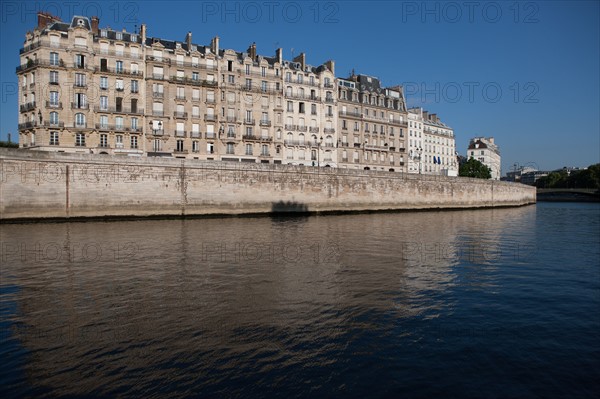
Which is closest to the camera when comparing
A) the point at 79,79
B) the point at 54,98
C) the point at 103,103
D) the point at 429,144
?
the point at 54,98

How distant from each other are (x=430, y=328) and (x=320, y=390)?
11.4 feet

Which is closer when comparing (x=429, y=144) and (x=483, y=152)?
(x=429, y=144)

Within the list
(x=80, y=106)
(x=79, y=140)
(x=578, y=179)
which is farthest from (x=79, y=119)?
(x=578, y=179)

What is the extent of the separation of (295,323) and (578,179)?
150 metres

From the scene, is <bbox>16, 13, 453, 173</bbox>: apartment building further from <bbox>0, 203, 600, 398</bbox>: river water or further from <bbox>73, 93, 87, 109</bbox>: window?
<bbox>0, 203, 600, 398</bbox>: river water

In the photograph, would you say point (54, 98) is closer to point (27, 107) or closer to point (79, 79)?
point (79, 79)

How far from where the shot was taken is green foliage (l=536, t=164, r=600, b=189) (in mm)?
121438

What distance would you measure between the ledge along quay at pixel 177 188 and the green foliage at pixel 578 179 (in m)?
97.5

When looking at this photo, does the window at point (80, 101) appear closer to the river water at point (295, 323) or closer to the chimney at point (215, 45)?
the chimney at point (215, 45)

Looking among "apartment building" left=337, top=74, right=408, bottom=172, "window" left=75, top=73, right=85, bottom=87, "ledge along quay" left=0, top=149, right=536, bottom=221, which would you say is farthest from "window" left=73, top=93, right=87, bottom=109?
"apartment building" left=337, top=74, right=408, bottom=172

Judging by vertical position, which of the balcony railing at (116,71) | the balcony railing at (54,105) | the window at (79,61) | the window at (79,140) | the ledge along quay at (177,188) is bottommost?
the ledge along quay at (177,188)

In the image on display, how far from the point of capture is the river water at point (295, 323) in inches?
254

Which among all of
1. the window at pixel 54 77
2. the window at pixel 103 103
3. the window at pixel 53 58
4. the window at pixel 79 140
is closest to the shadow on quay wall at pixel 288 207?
the window at pixel 79 140

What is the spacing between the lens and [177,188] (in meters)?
34.8
